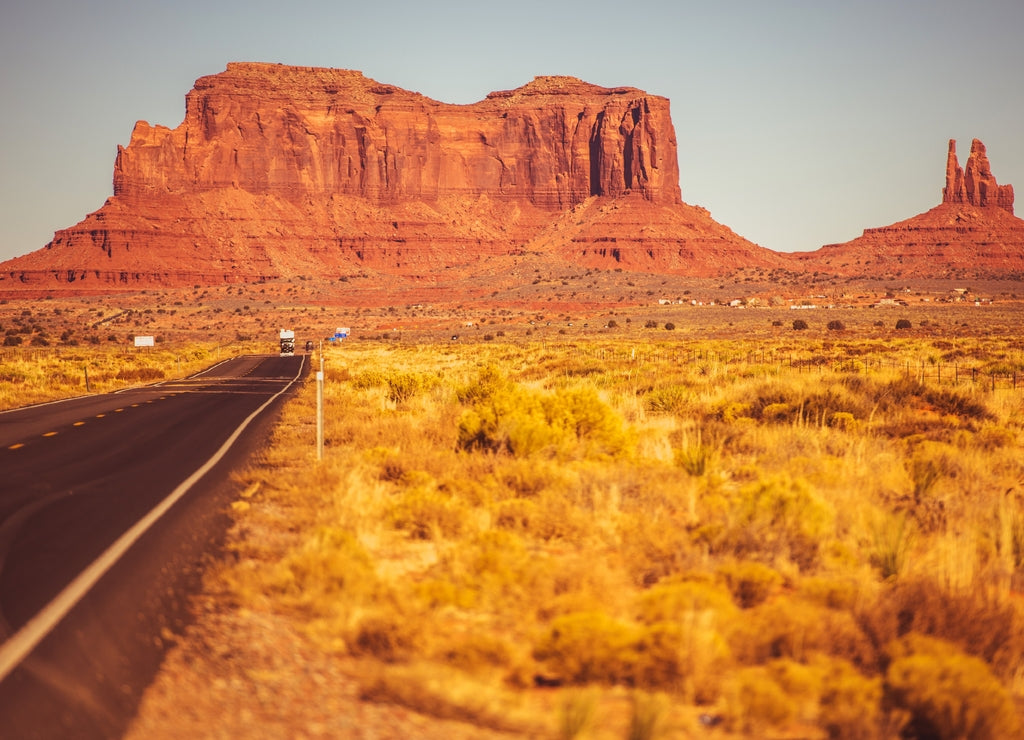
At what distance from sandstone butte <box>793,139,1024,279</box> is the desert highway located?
158 metres

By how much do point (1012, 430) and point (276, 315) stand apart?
4137 inches

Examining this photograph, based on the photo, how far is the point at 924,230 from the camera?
188m

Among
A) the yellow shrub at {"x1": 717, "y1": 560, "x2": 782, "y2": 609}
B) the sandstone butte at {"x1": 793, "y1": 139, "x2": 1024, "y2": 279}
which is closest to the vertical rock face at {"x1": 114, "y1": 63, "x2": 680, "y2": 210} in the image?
the sandstone butte at {"x1": 793, "y1": 139, "x2": 1024, "y2": 279}

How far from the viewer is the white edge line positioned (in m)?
5.54

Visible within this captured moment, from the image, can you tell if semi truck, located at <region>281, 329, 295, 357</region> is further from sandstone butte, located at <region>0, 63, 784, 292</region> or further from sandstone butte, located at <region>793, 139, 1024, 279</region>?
sandstone butte, located at <region>793, 139, 1024, 279</region>

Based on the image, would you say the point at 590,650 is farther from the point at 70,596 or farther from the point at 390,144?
the point at 390,144

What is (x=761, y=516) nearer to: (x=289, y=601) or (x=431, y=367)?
(x=289, y=601)

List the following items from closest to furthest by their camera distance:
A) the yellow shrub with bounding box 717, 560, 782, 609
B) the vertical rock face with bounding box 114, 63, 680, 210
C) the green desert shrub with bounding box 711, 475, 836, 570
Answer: the yellow shrub with bounding box 717, 560, 782, 609, the green desert shrub with bounding box 711, 475, 836, 570, the vertical rock face with bounding box 114, 63, 680, 210

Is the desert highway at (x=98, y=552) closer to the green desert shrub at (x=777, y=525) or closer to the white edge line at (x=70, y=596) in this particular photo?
the white edge line at (x=70, y=596)

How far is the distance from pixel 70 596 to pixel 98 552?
1343mm

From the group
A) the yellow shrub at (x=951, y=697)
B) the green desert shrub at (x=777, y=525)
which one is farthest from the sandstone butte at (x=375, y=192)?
the yellow shrub at (x=951, y=697)

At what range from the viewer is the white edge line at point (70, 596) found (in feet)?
18.2

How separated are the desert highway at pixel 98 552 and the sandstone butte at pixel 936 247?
518 feet

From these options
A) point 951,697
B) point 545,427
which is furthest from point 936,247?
point 951,697
